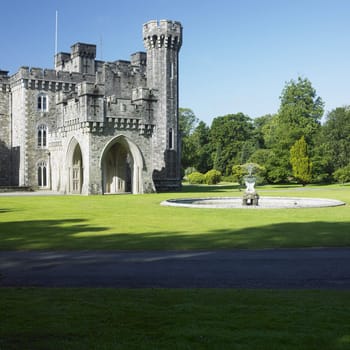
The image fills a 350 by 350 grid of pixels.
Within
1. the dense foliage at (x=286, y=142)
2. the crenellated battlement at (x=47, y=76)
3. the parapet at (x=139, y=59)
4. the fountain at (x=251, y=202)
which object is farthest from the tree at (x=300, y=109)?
the fountain at (x=251, y=202)

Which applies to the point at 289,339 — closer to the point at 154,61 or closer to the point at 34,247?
the point at 34,247

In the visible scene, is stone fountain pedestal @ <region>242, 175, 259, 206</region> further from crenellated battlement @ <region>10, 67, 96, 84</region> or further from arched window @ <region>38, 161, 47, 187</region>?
crenellated battlement @ <region>10, 67, 96, 84</region>

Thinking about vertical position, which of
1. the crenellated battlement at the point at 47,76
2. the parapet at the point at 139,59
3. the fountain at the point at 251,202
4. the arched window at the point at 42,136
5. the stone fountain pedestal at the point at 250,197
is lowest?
the fountain at the point at 251,202

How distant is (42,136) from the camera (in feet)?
190

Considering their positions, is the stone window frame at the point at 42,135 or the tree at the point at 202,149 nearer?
the stone window frame at the point at 42,135

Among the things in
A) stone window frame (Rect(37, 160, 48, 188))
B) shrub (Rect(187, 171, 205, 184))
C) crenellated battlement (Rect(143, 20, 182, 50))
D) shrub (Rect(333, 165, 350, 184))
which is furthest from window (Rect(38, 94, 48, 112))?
shrub (Rect(333, 165, 350, 184))

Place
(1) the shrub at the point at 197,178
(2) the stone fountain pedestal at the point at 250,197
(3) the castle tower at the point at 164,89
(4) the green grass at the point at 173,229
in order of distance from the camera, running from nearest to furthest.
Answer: (4) the green grass at the point at 173,229 → (2) the stone fountain pedestal at the point at 250,197 → (3) the castle tower at the point at 164,89 → (1) the shrub at the point at 197,178

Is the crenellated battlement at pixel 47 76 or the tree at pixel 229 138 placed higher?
the crenellated battlement at pixel 47 76

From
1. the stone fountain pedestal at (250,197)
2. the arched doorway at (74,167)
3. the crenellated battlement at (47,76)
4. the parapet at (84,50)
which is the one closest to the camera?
the stone fountain pedestal at (250,197)


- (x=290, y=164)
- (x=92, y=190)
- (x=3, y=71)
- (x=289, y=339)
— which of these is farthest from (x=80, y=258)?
(x=290, y=164)

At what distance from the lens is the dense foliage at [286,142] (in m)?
68.6

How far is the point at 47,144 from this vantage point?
5800cm

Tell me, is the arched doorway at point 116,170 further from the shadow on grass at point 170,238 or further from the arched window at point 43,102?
the shadow on grass at point 170,238

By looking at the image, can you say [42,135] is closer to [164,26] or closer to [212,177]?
[164,26]
